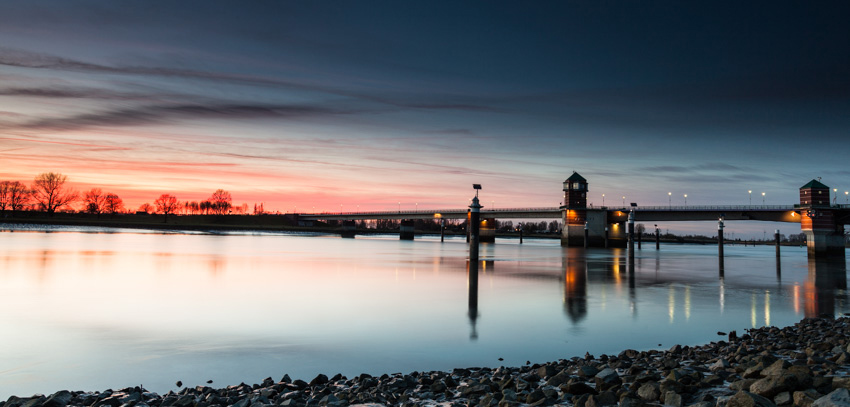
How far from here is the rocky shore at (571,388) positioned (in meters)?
6.53

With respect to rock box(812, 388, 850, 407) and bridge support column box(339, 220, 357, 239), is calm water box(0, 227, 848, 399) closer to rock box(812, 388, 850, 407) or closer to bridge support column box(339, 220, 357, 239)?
rock box(812, 388, 850, 407)

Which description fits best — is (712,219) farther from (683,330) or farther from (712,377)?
(712,377)

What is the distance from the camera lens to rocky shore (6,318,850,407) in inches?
257

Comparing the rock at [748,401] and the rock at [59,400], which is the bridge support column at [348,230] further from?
the rock at [748,401]

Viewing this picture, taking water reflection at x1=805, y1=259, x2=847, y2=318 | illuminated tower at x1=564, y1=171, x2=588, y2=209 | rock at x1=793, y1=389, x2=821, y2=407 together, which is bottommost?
water reflection at x1=805, y1=259, x2=847, y2=318

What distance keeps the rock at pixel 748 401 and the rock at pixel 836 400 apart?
0.43 m

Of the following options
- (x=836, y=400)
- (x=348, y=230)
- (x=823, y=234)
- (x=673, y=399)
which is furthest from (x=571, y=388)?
(x=348, y=230)

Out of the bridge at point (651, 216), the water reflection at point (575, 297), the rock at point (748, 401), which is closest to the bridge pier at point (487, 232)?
the bridge at point (651, 216)

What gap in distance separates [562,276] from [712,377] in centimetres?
2689

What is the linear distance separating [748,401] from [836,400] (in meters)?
0.77

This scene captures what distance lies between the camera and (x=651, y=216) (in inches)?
4181

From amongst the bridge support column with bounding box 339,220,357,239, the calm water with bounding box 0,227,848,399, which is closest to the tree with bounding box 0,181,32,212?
the bridge support column with bounding box 339,220,357,239

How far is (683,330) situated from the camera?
15.1 meters

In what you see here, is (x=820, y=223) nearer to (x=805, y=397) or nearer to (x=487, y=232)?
(x=805, y=397)
